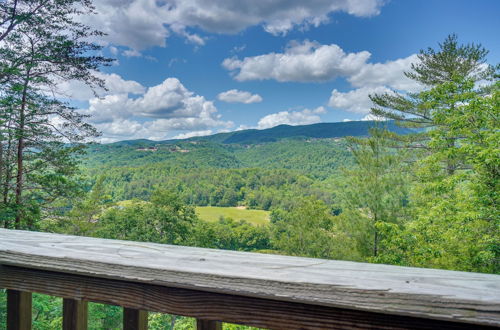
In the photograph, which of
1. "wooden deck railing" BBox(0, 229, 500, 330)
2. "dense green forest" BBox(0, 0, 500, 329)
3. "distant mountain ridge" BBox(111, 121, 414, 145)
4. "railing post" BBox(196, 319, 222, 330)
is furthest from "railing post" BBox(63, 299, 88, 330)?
"distant mountain ridge" BBox(111, 121, 414, 145)

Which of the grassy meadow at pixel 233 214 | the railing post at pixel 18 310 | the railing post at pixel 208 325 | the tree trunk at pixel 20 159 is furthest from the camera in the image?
the grassy meadow at pixel 233 214

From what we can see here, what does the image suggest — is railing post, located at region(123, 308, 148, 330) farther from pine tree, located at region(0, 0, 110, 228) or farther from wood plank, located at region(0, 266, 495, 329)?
pine tree, located at region(0, 0, 110, 228)

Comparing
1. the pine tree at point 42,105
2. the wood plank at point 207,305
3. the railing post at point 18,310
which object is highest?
the pine tree at point 42,105

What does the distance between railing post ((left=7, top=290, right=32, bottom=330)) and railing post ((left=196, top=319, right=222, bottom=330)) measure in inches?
12.2

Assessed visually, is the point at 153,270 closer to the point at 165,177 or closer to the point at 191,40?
the point at 165,177

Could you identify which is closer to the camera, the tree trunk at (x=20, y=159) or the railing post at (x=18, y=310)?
the railing post at (x=18, y=310)

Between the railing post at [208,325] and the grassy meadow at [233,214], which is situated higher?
the railing post at [208,325]

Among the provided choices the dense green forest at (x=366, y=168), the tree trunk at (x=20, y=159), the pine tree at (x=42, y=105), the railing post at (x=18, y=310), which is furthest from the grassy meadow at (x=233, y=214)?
the railing post at (x=18, y=310)

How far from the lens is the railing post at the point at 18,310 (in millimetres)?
537

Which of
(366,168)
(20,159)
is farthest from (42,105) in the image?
(366,168)

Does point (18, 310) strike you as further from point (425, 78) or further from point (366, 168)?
point (425, 78)

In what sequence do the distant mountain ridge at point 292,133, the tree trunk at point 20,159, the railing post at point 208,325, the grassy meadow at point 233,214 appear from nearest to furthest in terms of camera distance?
the railing post at point 208,325 < the tree trunk at point 20,159 < the grassy meadow at point 233,214 < the distant mountain ridge at point 292,133

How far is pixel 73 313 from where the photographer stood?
505 mm

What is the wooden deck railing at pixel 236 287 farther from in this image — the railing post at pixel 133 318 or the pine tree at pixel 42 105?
the pine tree at pixel 42 105
